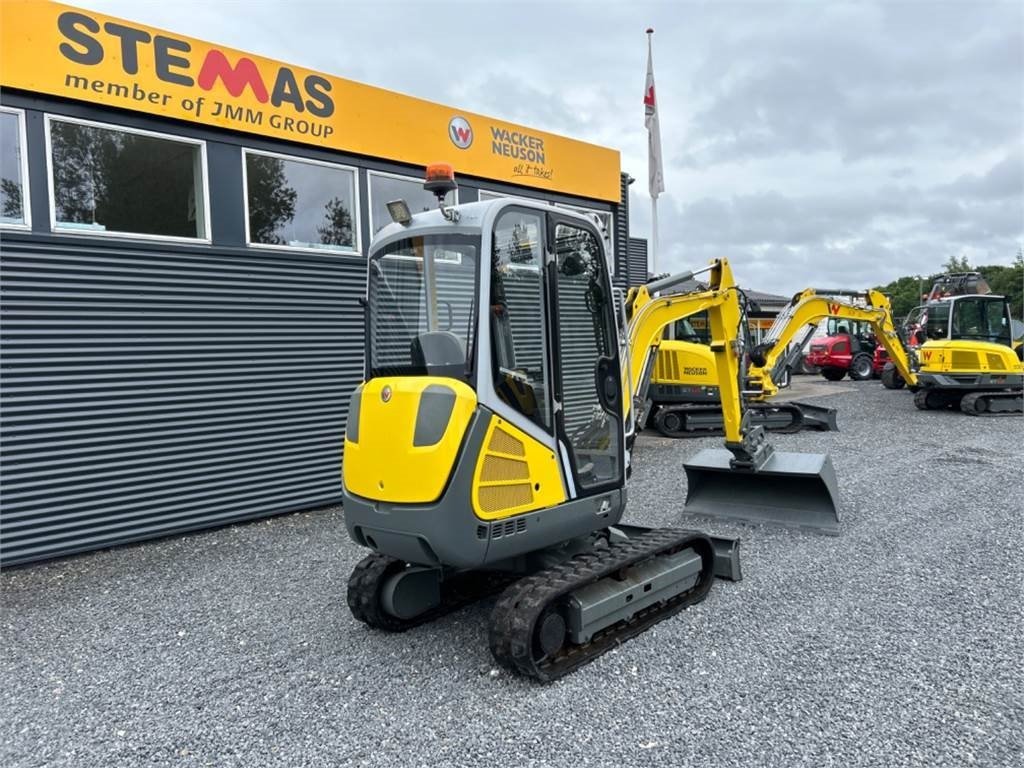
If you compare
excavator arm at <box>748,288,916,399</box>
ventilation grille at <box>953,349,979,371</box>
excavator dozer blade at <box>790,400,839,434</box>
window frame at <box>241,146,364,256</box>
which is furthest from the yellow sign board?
ventilation grille at <box>953,349,979,371</box>

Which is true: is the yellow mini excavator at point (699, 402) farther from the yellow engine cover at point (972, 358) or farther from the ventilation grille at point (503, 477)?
the ventilation grille at point (503, 477)

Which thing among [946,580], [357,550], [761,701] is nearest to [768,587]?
[946,580]

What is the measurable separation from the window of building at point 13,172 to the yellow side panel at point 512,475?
4936 millimetres

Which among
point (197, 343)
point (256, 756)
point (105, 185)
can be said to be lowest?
point (256, 756)

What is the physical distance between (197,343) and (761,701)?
5.94 m

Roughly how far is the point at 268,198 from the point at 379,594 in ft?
15.8

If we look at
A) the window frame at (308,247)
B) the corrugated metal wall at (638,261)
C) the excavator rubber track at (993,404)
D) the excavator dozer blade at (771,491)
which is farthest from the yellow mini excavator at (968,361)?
the window frame at (308,247)

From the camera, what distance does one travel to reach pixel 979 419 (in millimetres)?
13430

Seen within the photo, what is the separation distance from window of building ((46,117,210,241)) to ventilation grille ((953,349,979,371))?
14.2 metres

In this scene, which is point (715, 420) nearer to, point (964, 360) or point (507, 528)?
point (964, 360)

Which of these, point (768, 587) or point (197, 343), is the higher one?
point (197, 343)

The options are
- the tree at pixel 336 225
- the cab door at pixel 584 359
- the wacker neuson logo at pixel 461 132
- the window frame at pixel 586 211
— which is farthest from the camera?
the wacker neuson logo at pixel 461 132

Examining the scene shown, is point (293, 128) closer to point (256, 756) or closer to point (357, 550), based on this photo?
point (357, 550)

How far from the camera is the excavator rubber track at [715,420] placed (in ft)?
41.8
